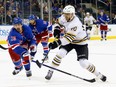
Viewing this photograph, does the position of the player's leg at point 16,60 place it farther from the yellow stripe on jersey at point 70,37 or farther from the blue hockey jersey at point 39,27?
the blue hockey jersey at point 39,27

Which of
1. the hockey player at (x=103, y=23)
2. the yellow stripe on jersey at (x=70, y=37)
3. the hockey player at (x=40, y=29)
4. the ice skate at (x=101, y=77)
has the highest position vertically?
the yellow stripe on jersey at (x=70, y=37)

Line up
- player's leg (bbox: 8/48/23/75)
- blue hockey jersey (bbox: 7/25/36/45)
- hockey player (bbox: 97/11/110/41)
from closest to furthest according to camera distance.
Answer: blue hockey jersey (bbox: 7/25/36/45), player's leg (bbox: 8/48/23/75), hockey player (bbox: 97/11/110/41)

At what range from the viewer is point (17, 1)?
14227 mm

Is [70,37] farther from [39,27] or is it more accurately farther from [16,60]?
[39,27]

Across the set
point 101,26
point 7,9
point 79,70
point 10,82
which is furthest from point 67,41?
point 101,26

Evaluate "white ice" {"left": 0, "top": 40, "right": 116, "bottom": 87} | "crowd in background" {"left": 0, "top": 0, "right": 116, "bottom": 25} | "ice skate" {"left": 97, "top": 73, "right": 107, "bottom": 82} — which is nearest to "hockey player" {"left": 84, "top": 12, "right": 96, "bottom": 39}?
"crowd in background" {"left": 0, "top": 0, "right": 116, "bottom": 25}

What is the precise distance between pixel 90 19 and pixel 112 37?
118cm

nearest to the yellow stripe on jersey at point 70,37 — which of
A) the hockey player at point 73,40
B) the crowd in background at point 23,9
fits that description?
the hockey player at point 73,40

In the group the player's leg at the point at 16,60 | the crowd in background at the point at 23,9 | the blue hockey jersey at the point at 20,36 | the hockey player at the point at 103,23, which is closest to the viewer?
the blue hockey jersey at the point at 20,36

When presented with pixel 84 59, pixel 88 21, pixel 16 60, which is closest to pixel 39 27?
pixel 16 60

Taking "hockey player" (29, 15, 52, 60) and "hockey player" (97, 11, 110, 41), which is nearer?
"hockey player" (29, 15, 52, 60)

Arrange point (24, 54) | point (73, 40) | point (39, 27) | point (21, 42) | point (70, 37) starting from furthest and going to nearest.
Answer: point (39, 27) → point (21, 42) → point (24, 54) → point (73, 40) → point (70, 37)

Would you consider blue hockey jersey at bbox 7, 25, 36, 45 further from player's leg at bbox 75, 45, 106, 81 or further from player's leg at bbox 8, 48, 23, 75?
player's leg at bbox 75, 45, 106, 81

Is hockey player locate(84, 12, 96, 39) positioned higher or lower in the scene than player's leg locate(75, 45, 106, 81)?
lower
